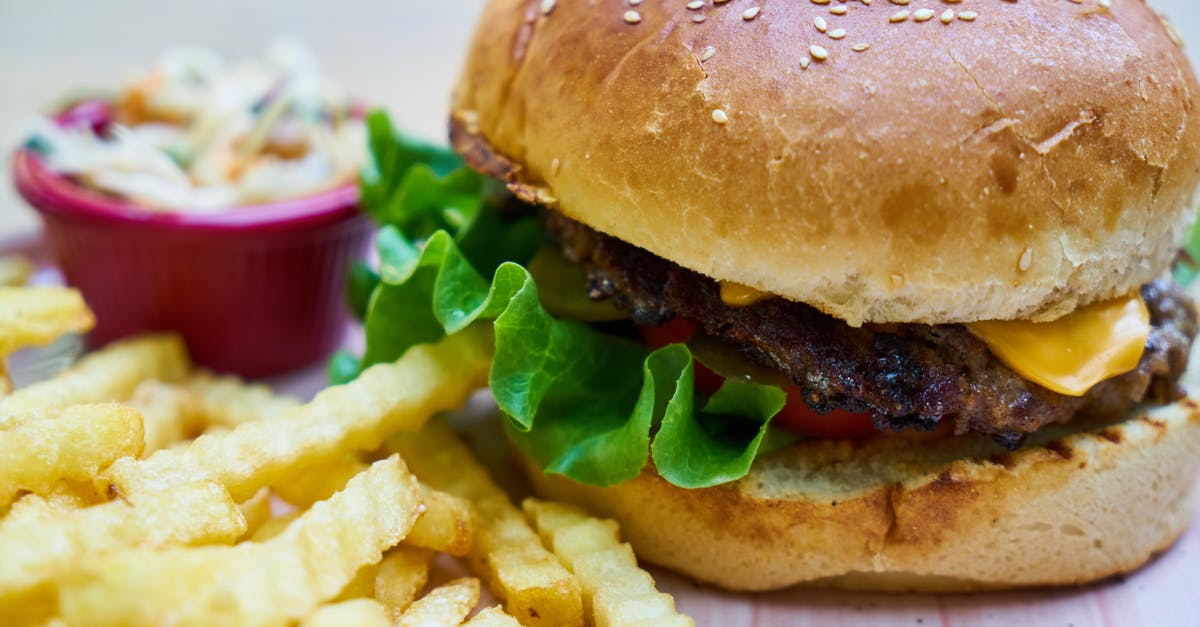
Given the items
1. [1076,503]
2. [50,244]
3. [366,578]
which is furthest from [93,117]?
[1076,503]

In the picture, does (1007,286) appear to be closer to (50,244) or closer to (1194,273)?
(1194,273)

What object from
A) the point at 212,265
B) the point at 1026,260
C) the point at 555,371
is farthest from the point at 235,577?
the point at 212,265

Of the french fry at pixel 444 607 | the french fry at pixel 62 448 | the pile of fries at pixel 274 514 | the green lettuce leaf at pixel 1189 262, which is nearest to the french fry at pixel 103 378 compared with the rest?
the pile of fries at pixel 274 514

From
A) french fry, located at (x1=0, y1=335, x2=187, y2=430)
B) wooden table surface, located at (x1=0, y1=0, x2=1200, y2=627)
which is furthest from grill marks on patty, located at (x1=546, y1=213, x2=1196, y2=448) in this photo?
wooden table surface, located at (x1=0, y1=0, x2=1200, y2=627)

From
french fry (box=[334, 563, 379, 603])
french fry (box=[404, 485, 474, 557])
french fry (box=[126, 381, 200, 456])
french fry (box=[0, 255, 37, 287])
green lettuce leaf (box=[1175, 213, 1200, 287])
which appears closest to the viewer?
french fry (box=[334, 563, 379, 603])

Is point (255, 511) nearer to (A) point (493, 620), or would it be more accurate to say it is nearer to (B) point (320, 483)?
(B) point (320, 483)

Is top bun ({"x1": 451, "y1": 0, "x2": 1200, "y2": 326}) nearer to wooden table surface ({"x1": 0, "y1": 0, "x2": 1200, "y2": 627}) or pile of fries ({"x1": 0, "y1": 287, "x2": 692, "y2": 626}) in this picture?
pile of fries ({"x1": 0, "y1": 287, "x2": 692, "y2": 626})
